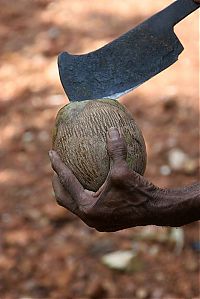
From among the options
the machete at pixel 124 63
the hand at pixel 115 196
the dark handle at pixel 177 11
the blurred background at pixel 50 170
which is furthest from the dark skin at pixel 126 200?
the blurred background at pixel 50 170

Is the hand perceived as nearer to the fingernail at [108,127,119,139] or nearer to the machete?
the fingernail at [108,127,119,139]

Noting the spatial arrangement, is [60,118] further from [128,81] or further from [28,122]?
[28,122]

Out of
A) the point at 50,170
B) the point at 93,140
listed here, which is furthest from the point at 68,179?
the point at 50,170

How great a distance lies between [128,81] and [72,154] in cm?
28

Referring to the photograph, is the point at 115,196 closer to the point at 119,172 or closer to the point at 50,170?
the point at 119,172

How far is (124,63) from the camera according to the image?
7.44ft

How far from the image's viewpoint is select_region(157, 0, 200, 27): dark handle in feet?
7.11

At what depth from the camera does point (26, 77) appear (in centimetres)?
570

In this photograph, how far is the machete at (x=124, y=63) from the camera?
2.24m

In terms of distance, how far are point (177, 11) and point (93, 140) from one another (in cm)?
46

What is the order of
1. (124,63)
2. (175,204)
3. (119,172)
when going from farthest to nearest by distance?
1. (124,63)
2. (175,204)
3. (119,172)

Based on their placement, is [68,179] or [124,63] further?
[124,63]

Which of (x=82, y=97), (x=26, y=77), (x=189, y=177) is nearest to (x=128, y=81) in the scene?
(x=82, y=97)

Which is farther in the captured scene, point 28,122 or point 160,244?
point 28,122
